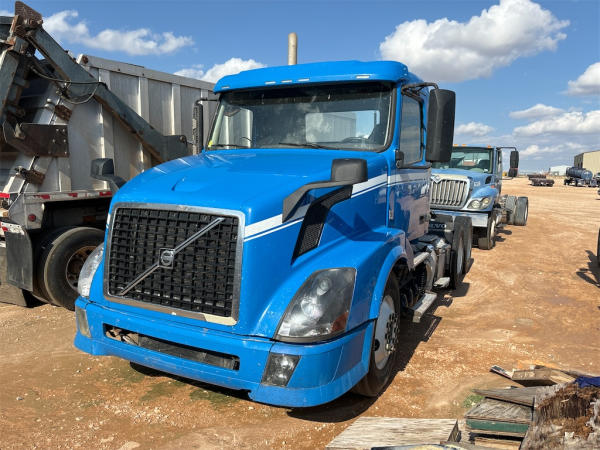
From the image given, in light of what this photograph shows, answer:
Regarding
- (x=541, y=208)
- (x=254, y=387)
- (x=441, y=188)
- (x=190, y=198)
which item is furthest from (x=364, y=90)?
(x=541, y=208)

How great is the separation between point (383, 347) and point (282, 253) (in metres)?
1.23

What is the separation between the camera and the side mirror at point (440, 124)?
13.2ft

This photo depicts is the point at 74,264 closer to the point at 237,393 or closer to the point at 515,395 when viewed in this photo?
the point at 237,393

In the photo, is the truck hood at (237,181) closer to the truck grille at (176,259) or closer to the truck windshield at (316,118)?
the truck grille at (176,259)

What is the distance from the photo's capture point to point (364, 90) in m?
4.11

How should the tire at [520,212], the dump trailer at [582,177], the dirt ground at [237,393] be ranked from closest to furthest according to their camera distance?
the dirt ground at [237,393]
the tire at [520,212]
the dump trailer at [582,177]

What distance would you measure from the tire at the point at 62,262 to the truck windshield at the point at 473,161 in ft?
27.3

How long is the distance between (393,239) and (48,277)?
13.1 ft

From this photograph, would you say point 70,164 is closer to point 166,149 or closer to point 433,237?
point 166,149

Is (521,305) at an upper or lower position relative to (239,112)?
lower

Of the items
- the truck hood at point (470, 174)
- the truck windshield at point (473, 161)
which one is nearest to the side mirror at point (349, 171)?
the truck hood at point (470, 174)

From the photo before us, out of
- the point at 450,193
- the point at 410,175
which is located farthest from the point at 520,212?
the point at 410,175

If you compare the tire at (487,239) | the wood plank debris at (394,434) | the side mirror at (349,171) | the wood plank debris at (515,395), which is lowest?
the wood plank debris at (394,434)

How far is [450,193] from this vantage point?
408 inches
